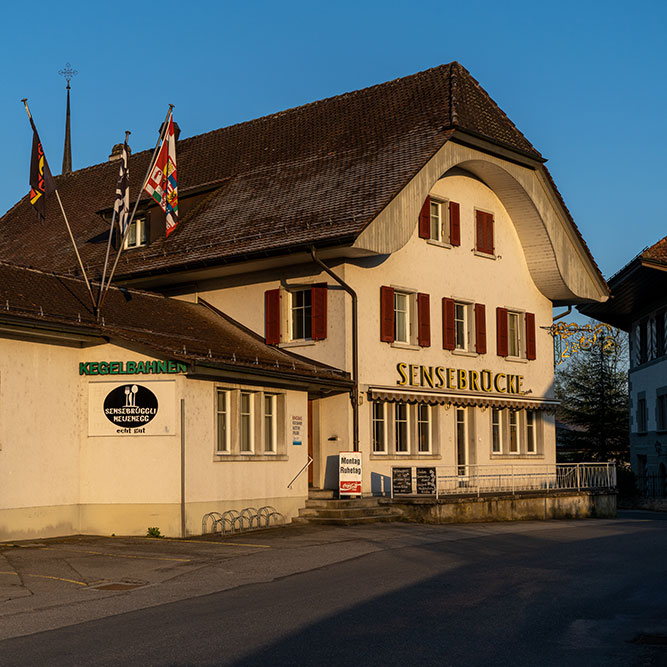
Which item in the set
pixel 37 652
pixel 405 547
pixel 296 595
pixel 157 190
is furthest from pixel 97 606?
pixel 157 190

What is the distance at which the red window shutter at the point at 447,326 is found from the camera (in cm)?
2824

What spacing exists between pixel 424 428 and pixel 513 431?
4.50m

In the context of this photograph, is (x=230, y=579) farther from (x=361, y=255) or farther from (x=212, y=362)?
(x=361, y=255)

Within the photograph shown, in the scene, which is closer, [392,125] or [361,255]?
[361,255]

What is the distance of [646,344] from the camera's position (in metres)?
43.8

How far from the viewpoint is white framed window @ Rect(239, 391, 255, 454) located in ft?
73.6

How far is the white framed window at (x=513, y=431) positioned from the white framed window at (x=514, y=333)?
1.83 metres

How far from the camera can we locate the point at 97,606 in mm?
11148

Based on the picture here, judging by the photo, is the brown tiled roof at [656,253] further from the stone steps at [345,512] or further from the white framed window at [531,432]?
the stone steps at [345,512]

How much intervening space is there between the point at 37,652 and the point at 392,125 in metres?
21.6

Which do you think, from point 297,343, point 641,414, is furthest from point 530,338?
point 641,414

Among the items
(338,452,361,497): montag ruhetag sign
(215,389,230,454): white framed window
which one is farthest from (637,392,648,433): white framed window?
(215,389,230,454): white framed window

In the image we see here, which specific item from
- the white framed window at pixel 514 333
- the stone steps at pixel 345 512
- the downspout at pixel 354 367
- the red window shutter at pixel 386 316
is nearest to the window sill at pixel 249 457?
the stone steps at pixel 345 512

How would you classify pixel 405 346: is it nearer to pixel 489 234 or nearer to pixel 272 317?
pixel 272 317
